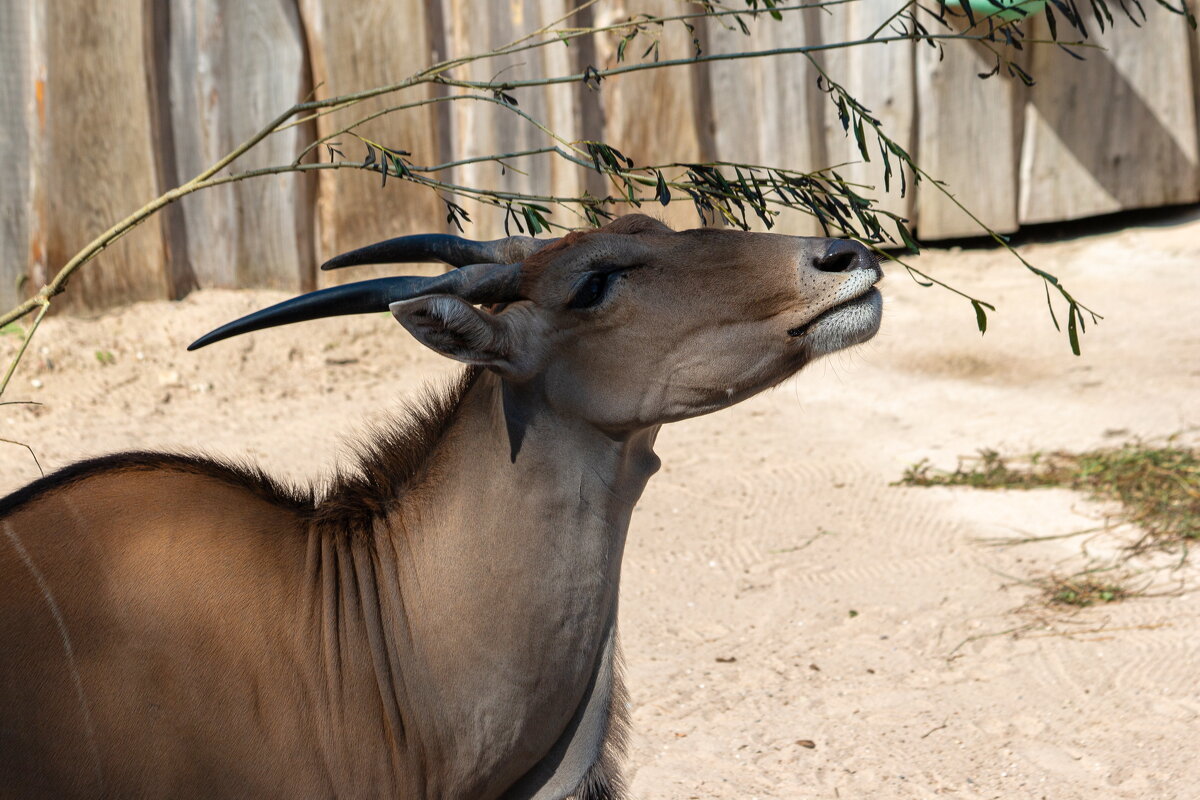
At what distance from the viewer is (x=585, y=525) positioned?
3217 millimetres

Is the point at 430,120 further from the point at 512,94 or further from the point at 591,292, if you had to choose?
the point at 591,292

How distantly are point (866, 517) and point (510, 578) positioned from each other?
3.72 metres

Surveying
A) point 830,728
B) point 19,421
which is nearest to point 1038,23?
point 830,728

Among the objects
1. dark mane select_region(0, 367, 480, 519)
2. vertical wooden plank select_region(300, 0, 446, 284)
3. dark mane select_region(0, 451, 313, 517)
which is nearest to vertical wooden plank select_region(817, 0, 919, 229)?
vertical wooden plank select_region(300, 0, 446, 284)

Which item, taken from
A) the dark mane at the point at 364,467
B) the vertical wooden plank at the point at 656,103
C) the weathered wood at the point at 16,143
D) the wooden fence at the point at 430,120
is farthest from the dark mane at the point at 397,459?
the vertical wooden plank at the point at 656,103

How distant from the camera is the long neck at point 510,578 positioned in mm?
3143

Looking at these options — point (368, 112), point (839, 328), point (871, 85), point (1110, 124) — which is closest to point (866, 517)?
point (839, 328)

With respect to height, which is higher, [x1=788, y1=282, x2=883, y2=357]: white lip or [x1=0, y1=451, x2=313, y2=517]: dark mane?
[x1=788, y1=282, x2=883, y2=357]: white lip

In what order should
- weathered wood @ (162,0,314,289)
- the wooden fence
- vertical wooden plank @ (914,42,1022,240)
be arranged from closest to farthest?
the wooden fence, weathered wood @ (162,0,314,289), vertical wooden plank @ (914,42,1022,240)

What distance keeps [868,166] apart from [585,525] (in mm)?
7143

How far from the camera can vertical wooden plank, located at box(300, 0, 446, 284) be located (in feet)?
28.3

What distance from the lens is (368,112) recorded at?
8570 mm

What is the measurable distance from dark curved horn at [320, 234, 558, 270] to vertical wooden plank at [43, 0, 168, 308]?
18.1 ft

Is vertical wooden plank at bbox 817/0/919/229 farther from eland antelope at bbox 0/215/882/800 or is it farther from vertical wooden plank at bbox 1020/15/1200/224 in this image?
eland antelope at bbox 0/215/882/800
